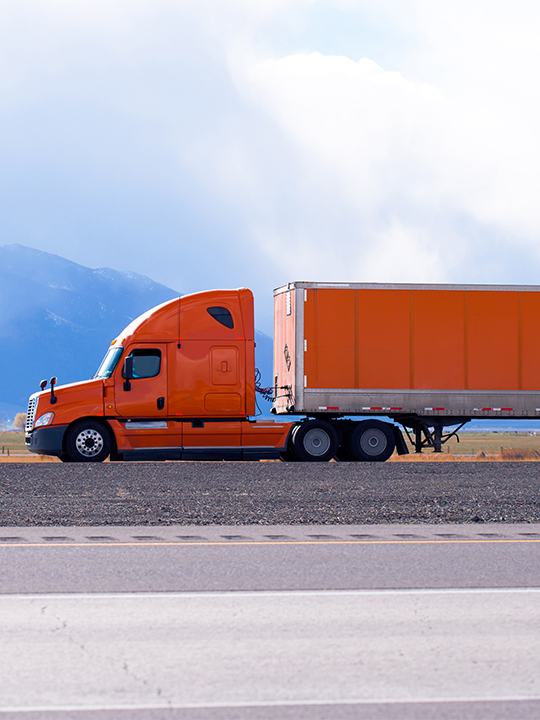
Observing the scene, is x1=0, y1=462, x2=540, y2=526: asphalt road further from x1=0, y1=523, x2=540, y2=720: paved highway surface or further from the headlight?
x1=0, y1=523, x2=540, y2=720: paved highway surface

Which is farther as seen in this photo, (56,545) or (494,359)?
(494,359)

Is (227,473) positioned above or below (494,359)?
below

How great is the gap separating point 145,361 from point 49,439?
9.93ft

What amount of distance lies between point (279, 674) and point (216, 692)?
0.42 metres

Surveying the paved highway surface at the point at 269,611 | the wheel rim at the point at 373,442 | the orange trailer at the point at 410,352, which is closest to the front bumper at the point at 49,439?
the orange trailer at the point at 410,352

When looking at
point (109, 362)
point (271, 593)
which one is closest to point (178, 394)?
point (109, 362)

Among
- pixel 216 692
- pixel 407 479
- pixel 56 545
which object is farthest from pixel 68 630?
pixel 407 479

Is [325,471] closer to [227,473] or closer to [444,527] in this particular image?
[227,473]

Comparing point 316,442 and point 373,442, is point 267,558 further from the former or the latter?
point 373,442

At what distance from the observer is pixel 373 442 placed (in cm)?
2186

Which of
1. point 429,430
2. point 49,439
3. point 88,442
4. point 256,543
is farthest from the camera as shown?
point 429,430

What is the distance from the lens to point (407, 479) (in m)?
17.0

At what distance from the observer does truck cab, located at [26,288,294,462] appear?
2103 cm

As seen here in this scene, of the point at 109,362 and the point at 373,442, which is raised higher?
the point at 109,362
